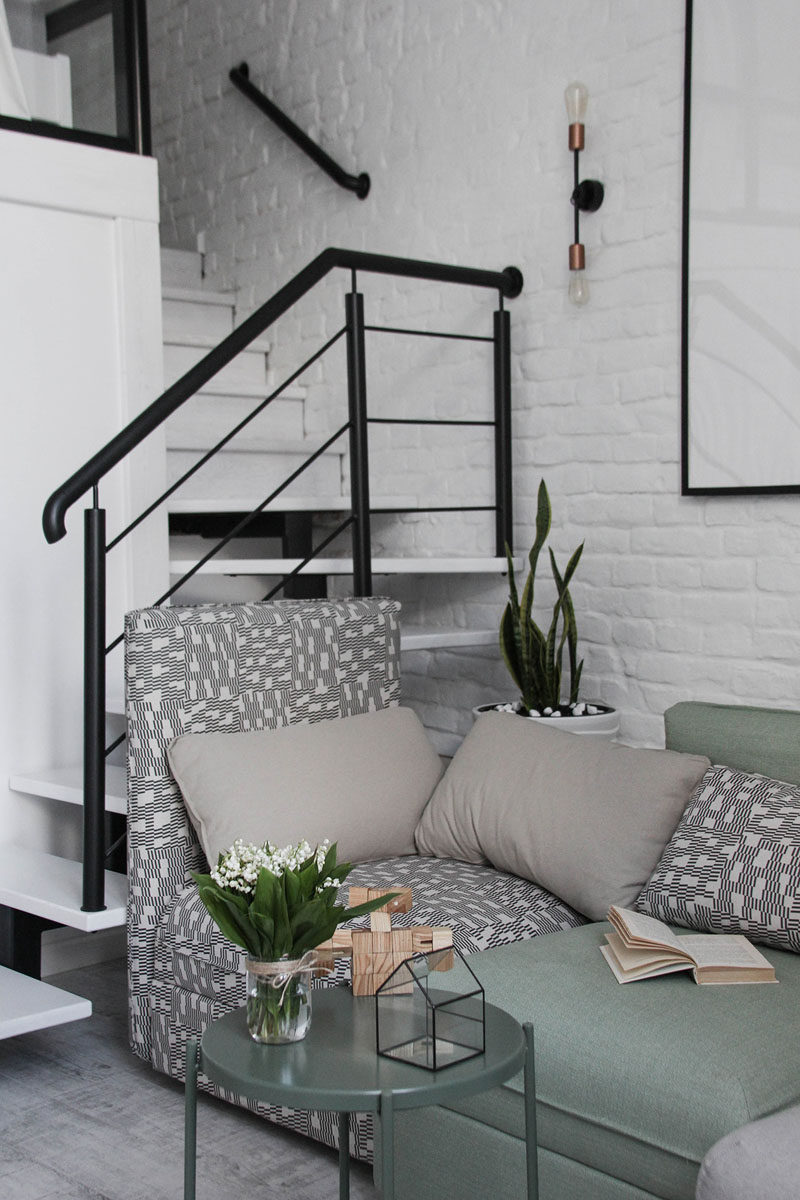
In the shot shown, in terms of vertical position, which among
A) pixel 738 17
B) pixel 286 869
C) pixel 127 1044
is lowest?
pixel 127 1044

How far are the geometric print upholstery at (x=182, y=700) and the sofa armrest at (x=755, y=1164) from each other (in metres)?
1.36

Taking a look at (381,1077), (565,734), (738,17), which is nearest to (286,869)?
(381,1077)

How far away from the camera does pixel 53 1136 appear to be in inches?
102

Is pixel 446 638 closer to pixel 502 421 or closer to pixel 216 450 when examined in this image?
pixel 502 421

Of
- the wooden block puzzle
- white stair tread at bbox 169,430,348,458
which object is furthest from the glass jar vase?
white stair tread at bbox 169,430,348,458

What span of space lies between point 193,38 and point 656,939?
150 inches

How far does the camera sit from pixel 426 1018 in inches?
68.6

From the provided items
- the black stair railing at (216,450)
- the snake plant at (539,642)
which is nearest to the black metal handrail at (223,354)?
the black stair railing at (216,450)

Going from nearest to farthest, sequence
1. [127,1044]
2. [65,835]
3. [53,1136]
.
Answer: [53,1136], [127,1044], [65,835]

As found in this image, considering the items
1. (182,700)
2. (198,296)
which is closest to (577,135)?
(198,296)

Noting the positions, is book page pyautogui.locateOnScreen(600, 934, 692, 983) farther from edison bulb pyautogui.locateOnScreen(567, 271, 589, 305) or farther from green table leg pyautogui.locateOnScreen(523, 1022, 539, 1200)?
edison bulb pyautogui.locateOnScreen(567, 271, 589, 305)

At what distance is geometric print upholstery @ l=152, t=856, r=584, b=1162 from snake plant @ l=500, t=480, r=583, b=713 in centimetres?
65

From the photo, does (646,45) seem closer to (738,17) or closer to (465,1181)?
(738,17)

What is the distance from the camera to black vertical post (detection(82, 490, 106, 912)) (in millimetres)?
2797
